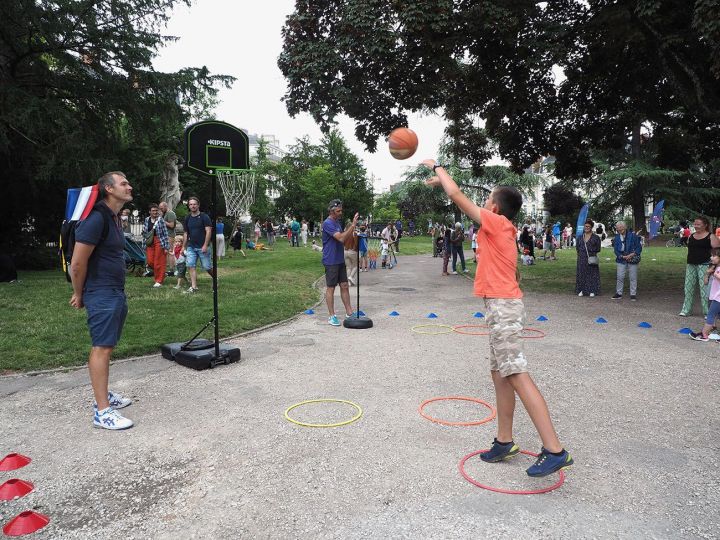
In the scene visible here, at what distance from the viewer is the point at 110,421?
15.0ft

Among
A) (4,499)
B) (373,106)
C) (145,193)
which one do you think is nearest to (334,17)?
(373,106)

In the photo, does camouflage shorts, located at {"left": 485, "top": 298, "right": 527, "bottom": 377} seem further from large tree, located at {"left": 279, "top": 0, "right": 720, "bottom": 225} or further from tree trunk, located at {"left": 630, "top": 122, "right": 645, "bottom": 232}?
tree trunk, located at {"left": 630, "top": 122, "right": 645, "bottom": 232}

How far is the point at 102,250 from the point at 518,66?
11.5 m

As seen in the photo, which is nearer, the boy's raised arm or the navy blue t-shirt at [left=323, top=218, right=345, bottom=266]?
the boy's raised arm

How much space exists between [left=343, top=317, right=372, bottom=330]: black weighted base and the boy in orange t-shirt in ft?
17.1

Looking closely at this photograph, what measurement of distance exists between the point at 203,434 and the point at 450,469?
82.9 inches

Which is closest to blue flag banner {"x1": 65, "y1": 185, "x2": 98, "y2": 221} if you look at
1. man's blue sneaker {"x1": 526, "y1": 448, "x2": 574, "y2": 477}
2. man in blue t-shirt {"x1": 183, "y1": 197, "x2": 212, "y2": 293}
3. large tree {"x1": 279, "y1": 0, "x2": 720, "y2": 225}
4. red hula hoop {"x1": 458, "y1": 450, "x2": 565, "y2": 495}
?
red hula hoop {"x1": 458, "y1": 450, "x2": 565, "y2": 495}

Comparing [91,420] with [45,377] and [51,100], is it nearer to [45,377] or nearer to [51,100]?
[45,377]

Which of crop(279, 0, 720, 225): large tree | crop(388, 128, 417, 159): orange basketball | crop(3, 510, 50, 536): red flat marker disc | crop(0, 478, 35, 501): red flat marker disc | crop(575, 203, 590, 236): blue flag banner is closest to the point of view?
crop(3, 510, 50, 536): red flat marker disc

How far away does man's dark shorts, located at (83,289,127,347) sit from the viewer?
4645mm

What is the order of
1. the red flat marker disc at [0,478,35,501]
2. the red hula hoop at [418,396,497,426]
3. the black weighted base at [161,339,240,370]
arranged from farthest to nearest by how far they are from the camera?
the black weighted base at [161,339,240,370], the red hula hoop at [418,396,497,426], the red flat marker disc at [0,478,35,501]

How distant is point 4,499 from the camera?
3.35m

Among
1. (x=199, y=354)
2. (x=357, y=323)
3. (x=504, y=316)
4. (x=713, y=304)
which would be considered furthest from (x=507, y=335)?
(x=713, y=304)

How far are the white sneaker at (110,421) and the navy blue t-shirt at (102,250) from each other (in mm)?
1122
